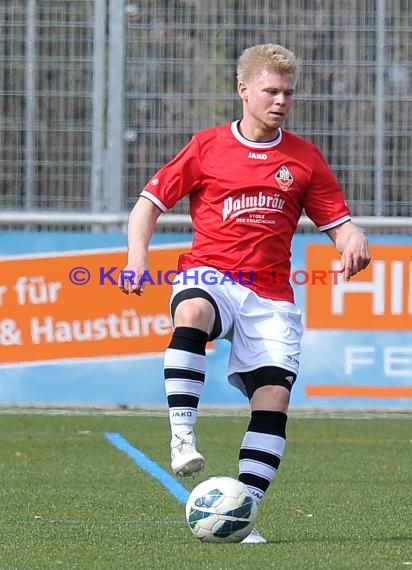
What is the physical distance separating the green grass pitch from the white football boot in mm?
316

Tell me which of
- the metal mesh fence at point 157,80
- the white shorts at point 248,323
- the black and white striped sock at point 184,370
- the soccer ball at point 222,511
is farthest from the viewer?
the metal mesh fence at point 157,80

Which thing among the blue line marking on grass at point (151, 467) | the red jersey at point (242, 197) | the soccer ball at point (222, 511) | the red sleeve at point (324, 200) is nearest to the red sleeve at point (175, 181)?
the red jersey at point (242, 197)

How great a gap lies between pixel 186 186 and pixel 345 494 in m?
2.23

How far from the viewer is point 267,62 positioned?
5.96m

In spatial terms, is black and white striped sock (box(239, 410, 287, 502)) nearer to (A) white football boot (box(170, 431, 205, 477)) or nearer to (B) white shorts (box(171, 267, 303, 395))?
(B) white shorts (box(171, 267, 303, 395))

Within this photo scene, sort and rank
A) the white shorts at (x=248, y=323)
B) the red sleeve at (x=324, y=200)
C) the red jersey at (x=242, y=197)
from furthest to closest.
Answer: the red sleeve at (x=324, y=200)
the red jersey at (x=242, y=197)
the white shorts at (x=248, y=323)

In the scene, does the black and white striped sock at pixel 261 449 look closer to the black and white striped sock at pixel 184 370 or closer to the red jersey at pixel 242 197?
the black and white striped sock at pixel 184 370

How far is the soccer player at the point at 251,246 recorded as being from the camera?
5.79 meters

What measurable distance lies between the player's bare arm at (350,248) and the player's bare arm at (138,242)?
78cm

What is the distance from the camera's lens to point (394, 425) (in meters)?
11.7

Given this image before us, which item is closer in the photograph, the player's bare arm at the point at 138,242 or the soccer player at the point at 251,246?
the player's bare arm at the point at 138,242

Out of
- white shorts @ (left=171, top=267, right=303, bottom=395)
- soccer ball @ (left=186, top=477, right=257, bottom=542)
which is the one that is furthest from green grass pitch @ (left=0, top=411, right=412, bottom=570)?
white shorts @ (left=171, top=267, right=303, bottom=395)

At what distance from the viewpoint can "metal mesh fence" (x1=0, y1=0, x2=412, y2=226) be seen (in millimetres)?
13094

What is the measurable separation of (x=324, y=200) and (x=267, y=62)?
2.17 ft
